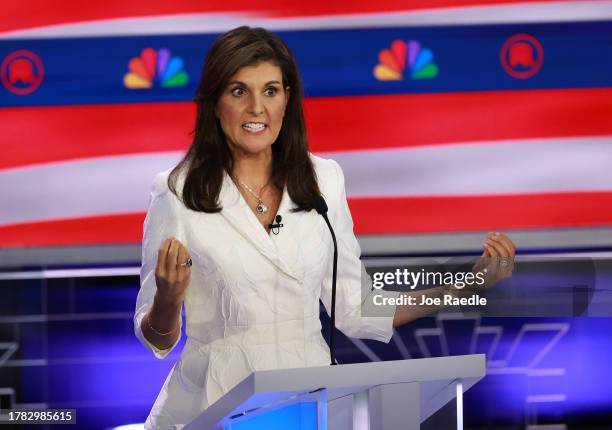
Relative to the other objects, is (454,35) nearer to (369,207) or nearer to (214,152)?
(369,207)

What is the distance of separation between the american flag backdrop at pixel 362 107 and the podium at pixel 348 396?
211 cm

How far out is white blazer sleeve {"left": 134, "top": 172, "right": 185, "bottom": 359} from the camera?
225cm

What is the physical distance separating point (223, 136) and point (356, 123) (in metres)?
1.34

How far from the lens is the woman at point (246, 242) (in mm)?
2215

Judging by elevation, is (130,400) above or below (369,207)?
below

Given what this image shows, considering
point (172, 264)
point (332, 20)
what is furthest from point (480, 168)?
point (172, 264)

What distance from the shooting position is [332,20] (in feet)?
12.2

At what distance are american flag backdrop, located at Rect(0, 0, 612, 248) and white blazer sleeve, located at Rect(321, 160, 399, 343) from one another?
1245mm

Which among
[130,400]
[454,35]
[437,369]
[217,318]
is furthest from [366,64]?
[437,369]

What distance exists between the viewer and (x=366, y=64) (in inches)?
146

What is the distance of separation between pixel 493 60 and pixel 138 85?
1226 mm

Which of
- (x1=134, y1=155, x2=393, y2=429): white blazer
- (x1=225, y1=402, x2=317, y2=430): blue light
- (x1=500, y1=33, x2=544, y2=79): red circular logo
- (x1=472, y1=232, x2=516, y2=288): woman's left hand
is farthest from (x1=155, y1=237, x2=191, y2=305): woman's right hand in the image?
(x1=500, y1=33, x2=544, y2=79): red circular logo

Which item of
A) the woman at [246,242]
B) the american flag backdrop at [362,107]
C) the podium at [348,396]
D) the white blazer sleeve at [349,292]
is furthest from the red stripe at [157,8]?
the podium at [348,396]

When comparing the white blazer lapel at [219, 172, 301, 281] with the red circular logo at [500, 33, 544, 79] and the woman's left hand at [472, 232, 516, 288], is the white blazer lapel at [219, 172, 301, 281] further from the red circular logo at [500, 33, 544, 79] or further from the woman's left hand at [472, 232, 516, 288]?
the red circular logo at [500, 33, 544, 79]
